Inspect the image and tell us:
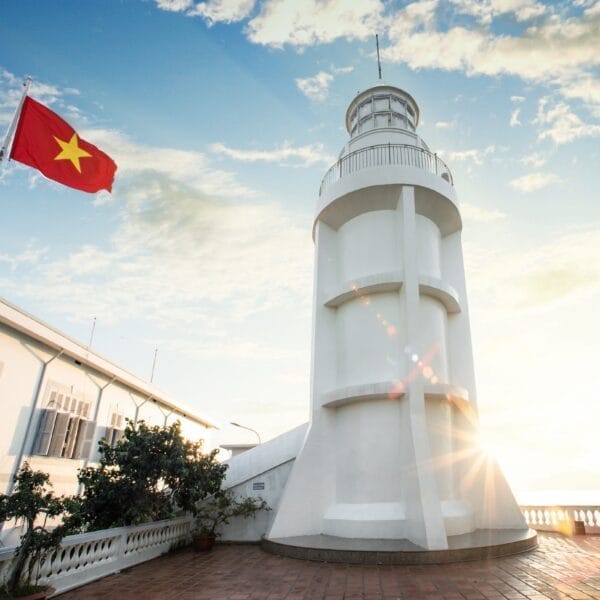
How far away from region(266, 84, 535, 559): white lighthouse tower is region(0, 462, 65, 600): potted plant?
220 inches

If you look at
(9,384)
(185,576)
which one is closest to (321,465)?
(185,576)

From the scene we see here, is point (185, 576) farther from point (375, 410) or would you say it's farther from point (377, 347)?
point (377, 347)

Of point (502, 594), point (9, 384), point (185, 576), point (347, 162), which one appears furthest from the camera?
point (347, 162)

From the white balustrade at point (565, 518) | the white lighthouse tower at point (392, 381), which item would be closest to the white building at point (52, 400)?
the white lighthouse tower at point (392, 381)

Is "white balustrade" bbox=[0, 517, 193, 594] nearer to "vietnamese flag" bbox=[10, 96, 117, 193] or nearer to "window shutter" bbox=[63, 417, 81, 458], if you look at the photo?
"window shutter" bbox=[63, 417, 81, 458]

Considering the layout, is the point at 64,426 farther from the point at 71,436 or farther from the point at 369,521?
the point at 369,521

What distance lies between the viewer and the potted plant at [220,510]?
11570 millimetres

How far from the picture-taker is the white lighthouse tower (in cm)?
1048

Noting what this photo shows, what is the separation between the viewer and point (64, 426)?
41.3 feet

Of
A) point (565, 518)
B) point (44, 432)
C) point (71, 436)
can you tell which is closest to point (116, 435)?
point (71, 436)

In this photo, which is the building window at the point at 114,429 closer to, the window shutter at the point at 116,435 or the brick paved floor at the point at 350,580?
the window shutter at the point at 116,435

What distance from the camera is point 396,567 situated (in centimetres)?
834

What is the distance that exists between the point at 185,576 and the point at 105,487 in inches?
97.6

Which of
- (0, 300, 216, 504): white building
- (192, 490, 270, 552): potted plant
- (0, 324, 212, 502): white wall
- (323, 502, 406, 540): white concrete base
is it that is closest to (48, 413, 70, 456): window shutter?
(0, 300, 216, 504): white building
